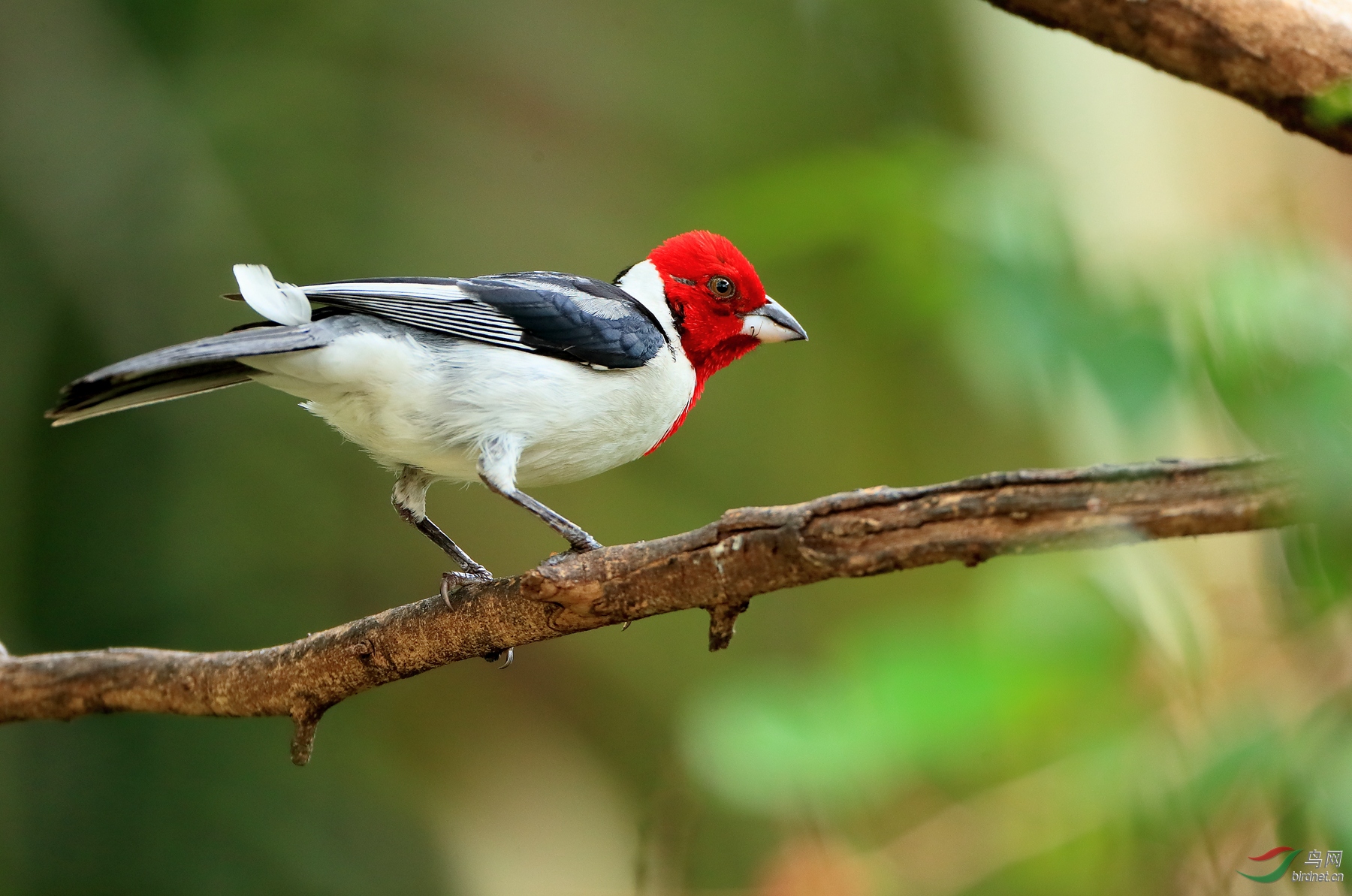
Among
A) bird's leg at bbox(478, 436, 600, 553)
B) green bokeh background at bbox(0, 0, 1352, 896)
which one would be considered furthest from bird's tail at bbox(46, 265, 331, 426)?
green bokeh background at bbox(0, 0, 1352, 896)

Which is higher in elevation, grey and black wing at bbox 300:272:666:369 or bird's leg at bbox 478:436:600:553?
grey and black wing at bbox 300:272:666:369

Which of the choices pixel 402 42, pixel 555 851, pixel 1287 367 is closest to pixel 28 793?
pixel 555 851

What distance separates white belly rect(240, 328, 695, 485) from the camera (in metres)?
3.22

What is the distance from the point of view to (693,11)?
25.9ft

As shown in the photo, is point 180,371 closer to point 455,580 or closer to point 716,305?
point 455,580

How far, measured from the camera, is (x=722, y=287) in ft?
12.8

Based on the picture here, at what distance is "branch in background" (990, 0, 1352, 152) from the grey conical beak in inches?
54.9

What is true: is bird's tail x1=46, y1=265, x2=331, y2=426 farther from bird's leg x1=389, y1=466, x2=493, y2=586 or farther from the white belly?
bird's leg x1=389, y1=466, x2=493, y2=586

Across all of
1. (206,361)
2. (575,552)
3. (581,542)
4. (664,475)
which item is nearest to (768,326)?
(581,542)

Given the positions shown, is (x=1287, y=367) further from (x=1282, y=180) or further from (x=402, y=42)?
(x=402, y=42)

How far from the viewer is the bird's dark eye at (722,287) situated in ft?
12.8

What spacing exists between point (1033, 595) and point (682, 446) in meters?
5.36

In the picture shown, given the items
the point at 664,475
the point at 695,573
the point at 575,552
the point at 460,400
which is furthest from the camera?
the point at 664,475

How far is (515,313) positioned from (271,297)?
27.9 inches
